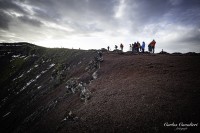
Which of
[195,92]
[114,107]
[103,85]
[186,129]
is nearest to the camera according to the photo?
[186,129]

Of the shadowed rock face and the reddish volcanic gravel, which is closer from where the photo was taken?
the reddish volcanic gravel

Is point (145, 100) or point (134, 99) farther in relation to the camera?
point (134, 99)

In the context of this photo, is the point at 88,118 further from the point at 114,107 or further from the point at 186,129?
the point at 186,129

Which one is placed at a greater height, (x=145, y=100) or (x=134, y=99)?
(x=145, y=100)

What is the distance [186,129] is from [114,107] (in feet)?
18.8

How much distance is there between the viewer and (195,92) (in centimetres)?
1090

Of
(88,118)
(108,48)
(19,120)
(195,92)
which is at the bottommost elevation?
(19,120)

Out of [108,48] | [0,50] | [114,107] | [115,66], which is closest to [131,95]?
[114,107]

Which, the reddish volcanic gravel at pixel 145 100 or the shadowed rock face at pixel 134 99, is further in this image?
the shadowed rock face at pixel 134 99

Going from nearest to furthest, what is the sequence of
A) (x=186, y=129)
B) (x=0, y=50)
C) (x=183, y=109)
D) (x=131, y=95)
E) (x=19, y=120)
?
(x=186, y=129) → (x=183, y=109) → (x=131, y=95) → (x=19, y=120) → (x=0, y=50)

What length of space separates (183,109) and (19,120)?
26.5m

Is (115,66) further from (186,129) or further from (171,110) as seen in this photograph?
(186,129)

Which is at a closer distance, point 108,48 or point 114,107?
point 114,107

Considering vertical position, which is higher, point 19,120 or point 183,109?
point 183,109
